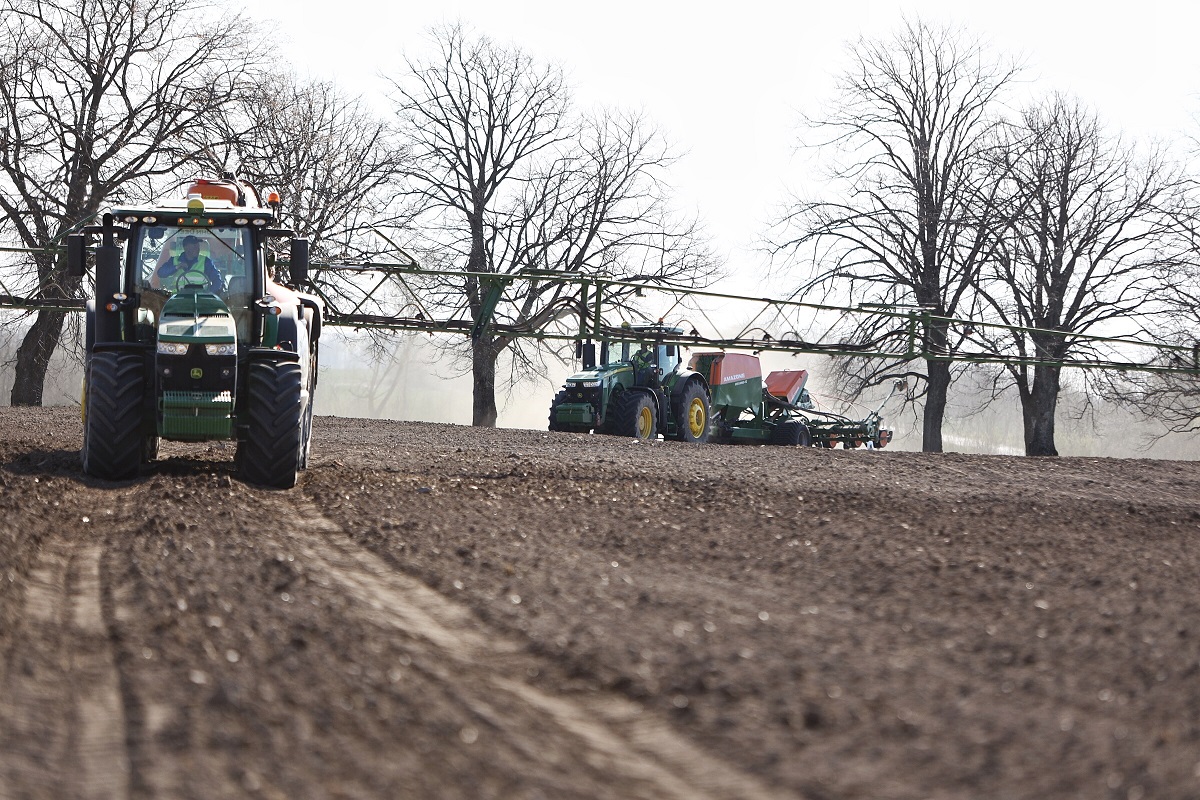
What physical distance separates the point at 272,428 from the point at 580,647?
5.70 m

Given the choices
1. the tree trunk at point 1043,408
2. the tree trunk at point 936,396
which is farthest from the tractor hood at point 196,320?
the tree trunk at point 1043,408

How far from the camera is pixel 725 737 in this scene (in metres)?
3.68

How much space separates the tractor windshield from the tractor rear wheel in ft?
36.5

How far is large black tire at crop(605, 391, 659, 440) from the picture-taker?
19609mm

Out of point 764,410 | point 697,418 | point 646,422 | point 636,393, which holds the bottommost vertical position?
point 646,422

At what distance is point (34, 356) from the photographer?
93.2ft

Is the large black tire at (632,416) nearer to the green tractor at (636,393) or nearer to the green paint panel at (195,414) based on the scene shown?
the green tractor at (636,393)

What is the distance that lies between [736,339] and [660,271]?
46.5 feet

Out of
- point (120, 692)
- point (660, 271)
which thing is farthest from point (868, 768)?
point (660, 271)

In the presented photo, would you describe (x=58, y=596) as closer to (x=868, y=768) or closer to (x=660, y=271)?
(x=868, y=768)

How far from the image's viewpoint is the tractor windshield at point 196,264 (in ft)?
34.3

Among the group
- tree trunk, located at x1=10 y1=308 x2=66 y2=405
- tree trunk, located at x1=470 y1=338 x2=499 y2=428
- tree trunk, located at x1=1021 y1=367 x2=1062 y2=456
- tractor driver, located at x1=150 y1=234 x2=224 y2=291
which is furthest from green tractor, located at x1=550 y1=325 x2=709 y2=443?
tree trunk, located at x1=10 y1=308 x2=66 y2=405

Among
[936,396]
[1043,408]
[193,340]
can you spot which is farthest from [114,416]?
[1043,408]

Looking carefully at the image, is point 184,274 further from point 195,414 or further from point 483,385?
point 483,385
